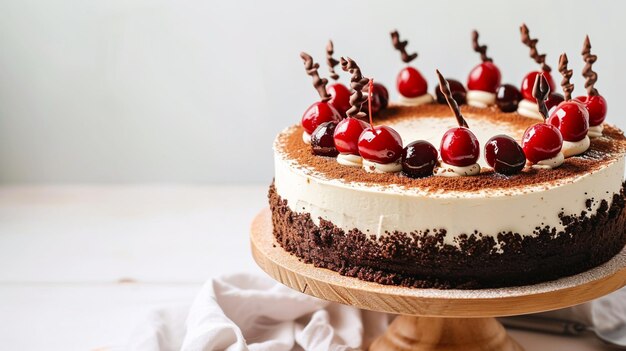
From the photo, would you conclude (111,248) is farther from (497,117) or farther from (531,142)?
(531,142)

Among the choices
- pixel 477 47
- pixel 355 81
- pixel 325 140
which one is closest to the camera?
pixel 355 81

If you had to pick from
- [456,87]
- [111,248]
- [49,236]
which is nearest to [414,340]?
[456,87]

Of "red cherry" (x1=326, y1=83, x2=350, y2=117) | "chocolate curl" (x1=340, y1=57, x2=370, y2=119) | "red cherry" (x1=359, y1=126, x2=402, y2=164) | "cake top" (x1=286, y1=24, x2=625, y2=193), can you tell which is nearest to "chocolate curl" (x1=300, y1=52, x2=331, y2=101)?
"cake top" (x1=286, y1=24, x2=625, y2=193)

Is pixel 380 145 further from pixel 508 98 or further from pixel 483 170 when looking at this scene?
pixel 508 98

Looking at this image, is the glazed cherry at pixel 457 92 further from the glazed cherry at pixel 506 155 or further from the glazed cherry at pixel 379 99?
the glazed cherry at pixel 506 155

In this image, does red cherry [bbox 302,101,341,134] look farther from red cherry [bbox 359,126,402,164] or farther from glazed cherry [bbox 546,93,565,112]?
glazed cherry [bbox 546,93,565,112]

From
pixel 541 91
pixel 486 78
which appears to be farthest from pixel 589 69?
pixel 486 78

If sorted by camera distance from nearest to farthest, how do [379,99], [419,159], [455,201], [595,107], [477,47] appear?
[455,201] < [419,159] < [595,107] < [379,99] < [477,47]
